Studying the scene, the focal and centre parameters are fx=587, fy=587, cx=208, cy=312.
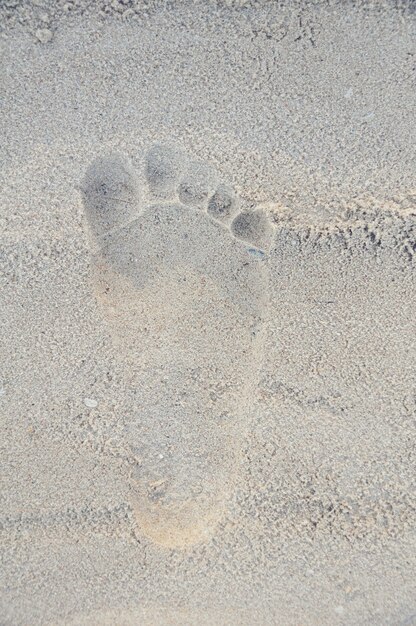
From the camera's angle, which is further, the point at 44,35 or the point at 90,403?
the point at 90,403

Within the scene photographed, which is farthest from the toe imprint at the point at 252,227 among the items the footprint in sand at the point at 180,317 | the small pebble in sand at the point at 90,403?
the small pebble in sand at the point at 90,403

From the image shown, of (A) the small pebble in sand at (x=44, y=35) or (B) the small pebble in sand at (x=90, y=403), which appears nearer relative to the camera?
(A) the small pebble in sand at (x=44, y=35)

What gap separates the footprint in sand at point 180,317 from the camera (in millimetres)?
2092

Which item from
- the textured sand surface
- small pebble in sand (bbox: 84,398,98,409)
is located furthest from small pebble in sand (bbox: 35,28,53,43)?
small pebble in sand (bbox: 84,398,98,409)

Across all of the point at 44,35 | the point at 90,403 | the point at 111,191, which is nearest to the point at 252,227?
the point at 111,191

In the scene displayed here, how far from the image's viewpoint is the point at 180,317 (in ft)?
7.00

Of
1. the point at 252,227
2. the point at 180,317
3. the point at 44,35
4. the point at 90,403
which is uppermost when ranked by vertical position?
the point at 44,35

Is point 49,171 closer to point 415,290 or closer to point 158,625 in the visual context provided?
point 415,290

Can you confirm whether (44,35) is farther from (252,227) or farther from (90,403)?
(90,403)

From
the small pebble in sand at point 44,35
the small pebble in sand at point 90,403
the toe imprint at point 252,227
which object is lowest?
the small pebble in sand at point 90,403

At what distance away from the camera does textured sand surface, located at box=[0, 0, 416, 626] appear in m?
2.03

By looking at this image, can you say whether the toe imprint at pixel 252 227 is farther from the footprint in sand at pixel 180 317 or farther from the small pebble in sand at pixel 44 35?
the small pebble in sand at pixel 44 35

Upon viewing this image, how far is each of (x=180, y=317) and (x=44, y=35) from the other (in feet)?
3.56

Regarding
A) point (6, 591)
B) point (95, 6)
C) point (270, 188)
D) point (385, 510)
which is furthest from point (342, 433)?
point (95, 6)
